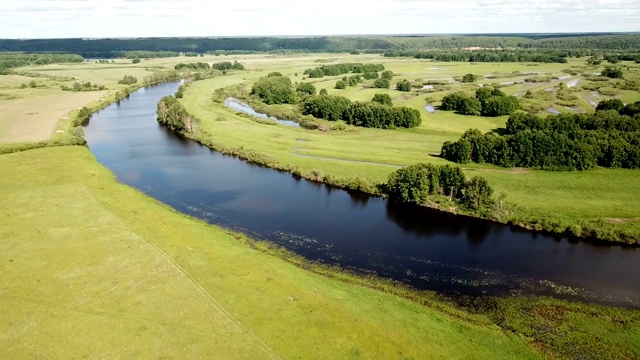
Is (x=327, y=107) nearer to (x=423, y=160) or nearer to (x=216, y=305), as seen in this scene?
(x=423, y=160)

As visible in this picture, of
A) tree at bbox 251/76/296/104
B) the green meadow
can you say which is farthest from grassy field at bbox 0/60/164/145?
tree at bbox 251/76/296/104

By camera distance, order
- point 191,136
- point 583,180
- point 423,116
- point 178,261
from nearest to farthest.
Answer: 1. point 178,261
2. point 583,180
3. point 191,136
4. point 423,116

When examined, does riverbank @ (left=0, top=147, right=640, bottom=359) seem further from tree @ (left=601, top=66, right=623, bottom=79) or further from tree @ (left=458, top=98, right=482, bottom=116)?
tree @ (left=601, top=66, right=623, bottom=79)

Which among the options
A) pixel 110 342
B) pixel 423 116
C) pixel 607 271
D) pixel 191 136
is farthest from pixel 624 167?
pixel 191 136

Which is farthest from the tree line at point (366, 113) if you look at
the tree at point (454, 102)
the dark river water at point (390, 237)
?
the dark river water at point (390, 237)

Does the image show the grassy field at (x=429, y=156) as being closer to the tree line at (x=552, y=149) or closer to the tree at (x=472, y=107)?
the tree line at (x=552, y=149)

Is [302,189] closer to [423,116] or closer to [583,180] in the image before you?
[583,180]

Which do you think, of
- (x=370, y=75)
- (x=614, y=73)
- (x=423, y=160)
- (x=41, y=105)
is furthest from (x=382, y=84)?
(x=41, y=105)
